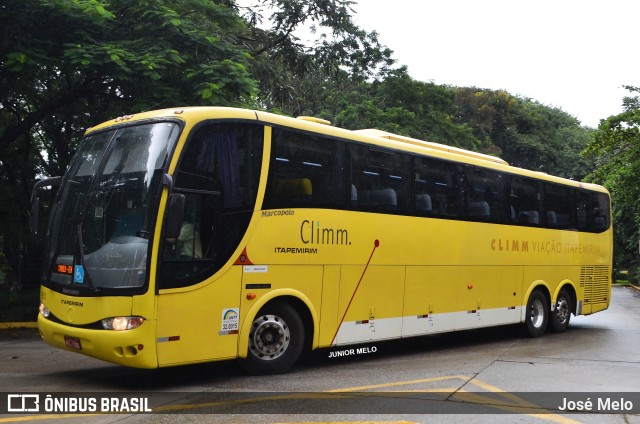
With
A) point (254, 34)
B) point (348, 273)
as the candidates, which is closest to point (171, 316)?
point (348, 273)

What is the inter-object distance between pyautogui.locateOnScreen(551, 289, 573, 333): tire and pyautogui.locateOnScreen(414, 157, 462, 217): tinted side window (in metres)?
4.47

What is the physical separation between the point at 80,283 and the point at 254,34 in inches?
643

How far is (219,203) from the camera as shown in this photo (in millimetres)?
8281

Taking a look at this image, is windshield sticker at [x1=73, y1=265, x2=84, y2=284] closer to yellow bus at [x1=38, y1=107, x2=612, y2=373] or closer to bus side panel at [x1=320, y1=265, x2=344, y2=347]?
yellow bus at [x1=38, y1=107, x2=612, y2=373]

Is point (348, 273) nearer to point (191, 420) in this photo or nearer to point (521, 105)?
point (191, 420)

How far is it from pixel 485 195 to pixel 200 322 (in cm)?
693

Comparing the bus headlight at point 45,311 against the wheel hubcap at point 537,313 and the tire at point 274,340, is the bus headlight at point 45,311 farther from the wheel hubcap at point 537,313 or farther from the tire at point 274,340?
the wheel hubcap at point 537,313

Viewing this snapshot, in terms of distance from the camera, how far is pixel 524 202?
14.0 m

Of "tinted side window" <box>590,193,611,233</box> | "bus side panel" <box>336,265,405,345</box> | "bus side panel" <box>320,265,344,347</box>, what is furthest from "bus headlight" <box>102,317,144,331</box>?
"tinted side window" <box>590,193,611,233</box>

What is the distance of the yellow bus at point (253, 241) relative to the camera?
7664 mm

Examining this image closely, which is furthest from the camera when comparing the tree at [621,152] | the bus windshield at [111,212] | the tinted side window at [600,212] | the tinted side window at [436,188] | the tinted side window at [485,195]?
the tree at [621,152]

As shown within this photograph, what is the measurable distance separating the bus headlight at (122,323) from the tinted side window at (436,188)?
5373mm

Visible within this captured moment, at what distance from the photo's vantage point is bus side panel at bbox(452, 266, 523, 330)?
12.3 meters

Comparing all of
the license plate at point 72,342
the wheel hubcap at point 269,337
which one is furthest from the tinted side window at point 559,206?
the license plate at point 72,342
